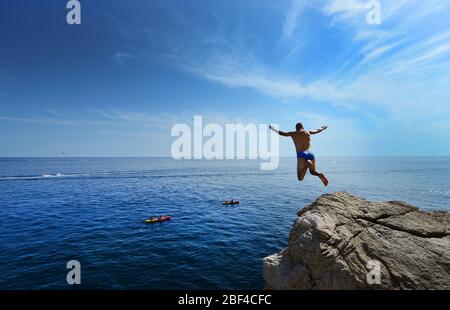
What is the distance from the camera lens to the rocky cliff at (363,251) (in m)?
10.8

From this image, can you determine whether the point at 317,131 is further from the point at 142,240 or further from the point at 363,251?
the point at 142,240

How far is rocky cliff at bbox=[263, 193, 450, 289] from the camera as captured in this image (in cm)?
1078

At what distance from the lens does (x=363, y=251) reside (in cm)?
1178

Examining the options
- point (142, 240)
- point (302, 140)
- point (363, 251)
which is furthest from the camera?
point (142, 240)

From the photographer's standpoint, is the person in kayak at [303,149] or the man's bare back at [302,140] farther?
the man's bare back at [302,140]

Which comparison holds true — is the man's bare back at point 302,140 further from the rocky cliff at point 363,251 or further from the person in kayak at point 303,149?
the rocky cliff at point 363,251

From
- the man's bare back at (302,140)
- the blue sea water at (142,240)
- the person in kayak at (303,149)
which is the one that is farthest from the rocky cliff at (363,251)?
the blue sea water at (142,240)

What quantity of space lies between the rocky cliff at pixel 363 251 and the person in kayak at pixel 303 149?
2.68 meters

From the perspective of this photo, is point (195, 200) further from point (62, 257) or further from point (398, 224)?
point (398, 224)

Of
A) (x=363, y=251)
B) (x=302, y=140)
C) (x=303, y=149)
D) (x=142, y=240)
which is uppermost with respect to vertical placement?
(x=302, y=140)

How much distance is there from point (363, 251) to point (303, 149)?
574 cm

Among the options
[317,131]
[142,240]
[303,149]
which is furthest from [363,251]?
[142,240]
